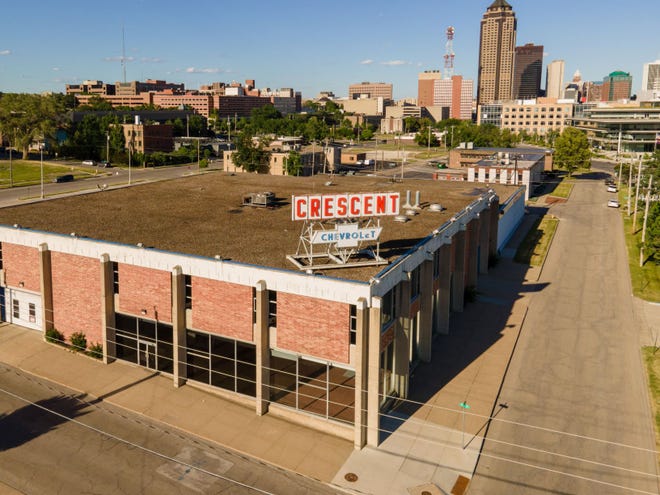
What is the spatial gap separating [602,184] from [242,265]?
5474 inches

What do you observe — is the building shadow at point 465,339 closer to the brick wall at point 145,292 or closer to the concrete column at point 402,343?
the concrete column at point 402,343

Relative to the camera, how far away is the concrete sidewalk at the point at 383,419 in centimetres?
2841

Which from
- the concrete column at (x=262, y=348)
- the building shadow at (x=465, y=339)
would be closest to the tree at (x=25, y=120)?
the building shadow at (x=465, y=339)

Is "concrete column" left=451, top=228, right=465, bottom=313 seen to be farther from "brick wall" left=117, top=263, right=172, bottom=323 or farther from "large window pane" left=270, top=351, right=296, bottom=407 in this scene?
"brick wall" left=117, top=263, right=172, bottom=323

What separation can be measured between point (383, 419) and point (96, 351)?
20958 millimetres

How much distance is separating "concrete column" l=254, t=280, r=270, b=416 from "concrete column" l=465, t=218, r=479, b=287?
27.9 meters

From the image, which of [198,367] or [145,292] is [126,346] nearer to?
[145,292]

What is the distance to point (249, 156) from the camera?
136m

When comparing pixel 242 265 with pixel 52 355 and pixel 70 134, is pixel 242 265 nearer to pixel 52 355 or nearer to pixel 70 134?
pixel 52 355

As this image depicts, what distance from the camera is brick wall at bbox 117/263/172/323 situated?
118 feet

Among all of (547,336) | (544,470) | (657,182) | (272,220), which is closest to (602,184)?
(657,182)

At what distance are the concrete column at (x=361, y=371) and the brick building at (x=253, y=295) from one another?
0.08 meters

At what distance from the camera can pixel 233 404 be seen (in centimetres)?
3438

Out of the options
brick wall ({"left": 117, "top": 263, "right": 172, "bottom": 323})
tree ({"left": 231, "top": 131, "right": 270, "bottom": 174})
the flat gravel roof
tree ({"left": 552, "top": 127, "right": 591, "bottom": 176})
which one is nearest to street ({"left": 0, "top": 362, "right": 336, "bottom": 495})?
brick wall ({"left": 117, "top": 263, "right": 172, "bottom": 323})
